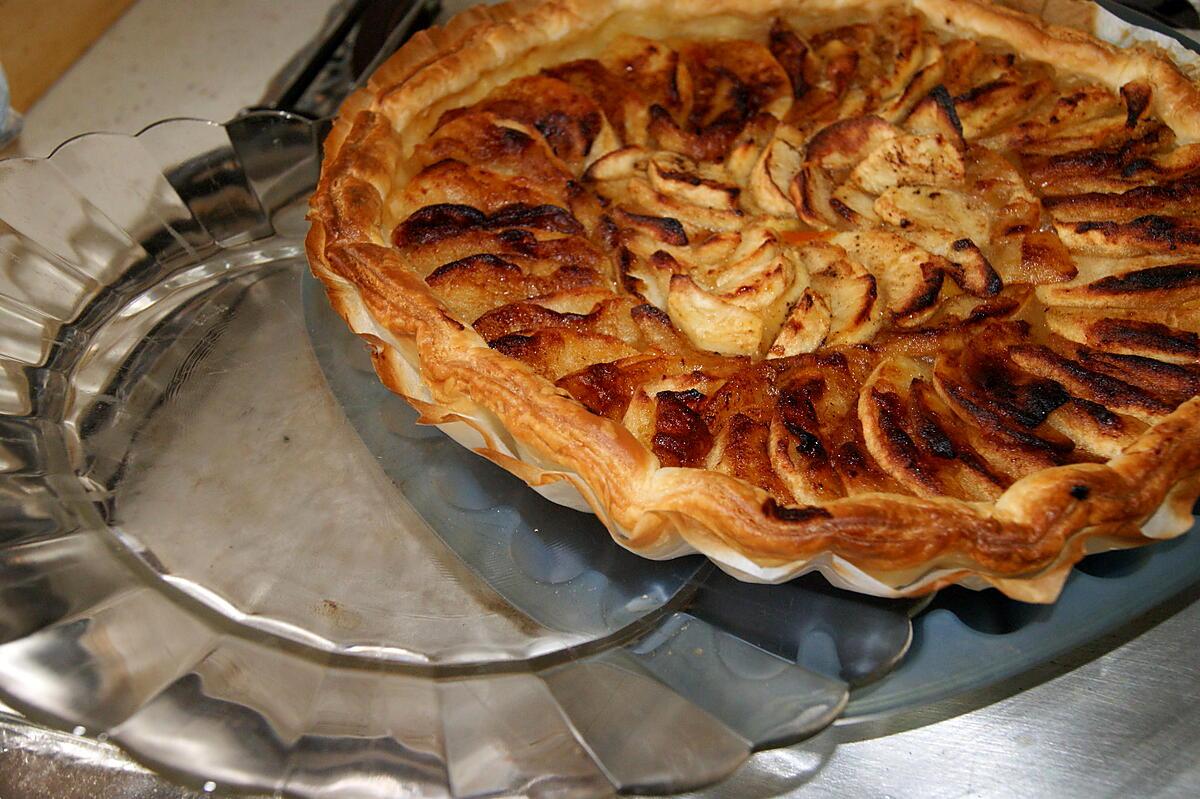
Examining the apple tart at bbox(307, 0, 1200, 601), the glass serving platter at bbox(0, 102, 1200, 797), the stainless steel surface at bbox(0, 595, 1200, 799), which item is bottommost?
the stainless steel surface at bbox(0, 595, 1200, 799)

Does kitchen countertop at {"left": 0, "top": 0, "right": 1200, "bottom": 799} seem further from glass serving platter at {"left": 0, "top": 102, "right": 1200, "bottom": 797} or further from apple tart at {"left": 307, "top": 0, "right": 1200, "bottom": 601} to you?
apple tart at {"left": 307, "top": 0, "right": 1200, "bottom": 601}

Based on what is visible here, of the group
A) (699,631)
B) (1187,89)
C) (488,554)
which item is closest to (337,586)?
(488,554)

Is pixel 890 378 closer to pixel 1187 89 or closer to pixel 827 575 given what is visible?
pixel 827 575

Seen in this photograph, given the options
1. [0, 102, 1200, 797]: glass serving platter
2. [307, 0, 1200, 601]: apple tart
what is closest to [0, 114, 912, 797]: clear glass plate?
[0, 102, 1200, 797]: glass serving platter

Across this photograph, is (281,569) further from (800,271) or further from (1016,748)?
(1016,748)

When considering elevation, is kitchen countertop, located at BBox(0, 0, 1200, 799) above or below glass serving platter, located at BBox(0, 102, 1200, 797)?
below

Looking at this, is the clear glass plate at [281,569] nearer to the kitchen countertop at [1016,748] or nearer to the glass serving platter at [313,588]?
the glass serving platter at [313,588]
